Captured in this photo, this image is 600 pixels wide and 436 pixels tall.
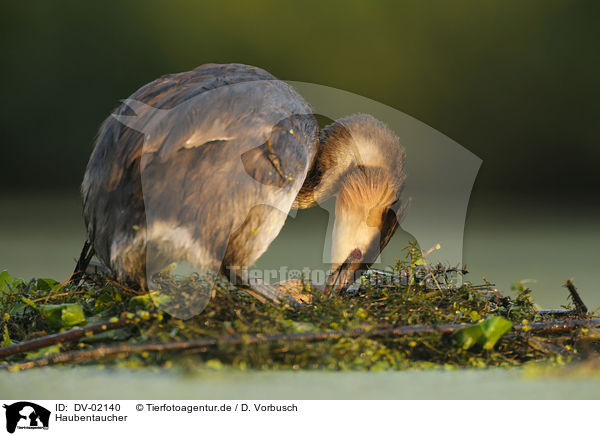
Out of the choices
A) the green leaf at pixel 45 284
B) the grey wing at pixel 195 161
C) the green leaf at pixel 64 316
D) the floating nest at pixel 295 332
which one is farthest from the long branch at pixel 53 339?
the green leaf at pixel 45 284

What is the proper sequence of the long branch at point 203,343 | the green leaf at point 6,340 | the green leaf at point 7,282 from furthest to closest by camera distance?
the green leaf at point 7,282 → the green leaf at point 6,340 → the long branch at point 203,343

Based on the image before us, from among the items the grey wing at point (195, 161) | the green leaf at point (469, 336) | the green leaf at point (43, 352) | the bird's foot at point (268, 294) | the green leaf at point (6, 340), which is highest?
the grey wing at point (195, 161)

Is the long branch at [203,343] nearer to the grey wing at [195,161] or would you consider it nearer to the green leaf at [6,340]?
the green leaf at [6,340]

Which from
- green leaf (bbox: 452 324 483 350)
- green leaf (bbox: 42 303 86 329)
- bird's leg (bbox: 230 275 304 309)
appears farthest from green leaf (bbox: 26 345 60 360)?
green leaf (bbox: 452 324 483 350)

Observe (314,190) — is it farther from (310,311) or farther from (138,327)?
(138,327)

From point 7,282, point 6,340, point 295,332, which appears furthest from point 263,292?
point 7,282

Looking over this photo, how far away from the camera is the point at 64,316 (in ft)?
3.85

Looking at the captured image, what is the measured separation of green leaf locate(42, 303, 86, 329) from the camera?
46.3 inches

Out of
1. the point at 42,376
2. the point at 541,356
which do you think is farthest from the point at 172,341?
the point at 541,356

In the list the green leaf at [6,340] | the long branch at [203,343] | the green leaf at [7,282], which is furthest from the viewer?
the green leaf at [7,282]

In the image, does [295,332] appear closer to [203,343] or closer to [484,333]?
[203,343]

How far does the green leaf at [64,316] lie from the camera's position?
1176mm

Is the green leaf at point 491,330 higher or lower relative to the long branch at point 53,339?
higher
